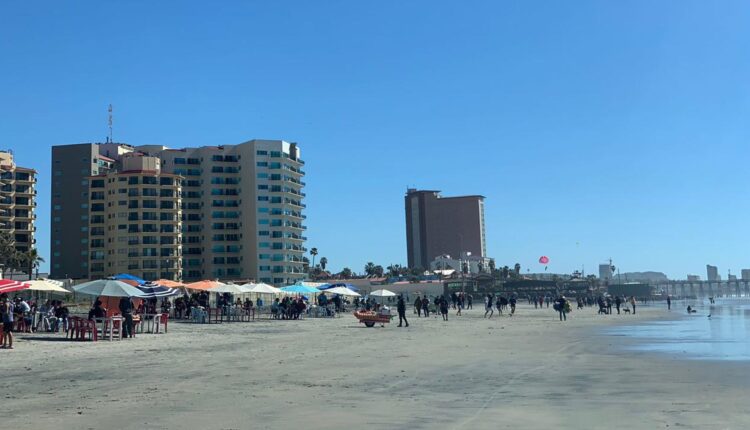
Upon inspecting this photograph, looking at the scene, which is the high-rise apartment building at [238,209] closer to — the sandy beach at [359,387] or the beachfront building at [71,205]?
the beachfront building at [71,205]

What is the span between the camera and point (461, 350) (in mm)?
22938

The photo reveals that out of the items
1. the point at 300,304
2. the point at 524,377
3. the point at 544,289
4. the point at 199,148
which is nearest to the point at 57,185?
the point at 199,148

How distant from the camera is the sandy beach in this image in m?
10.1

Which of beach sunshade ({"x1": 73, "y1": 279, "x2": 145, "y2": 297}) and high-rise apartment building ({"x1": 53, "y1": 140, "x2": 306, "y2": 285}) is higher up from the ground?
high-rise apartment building ({"x1": 53, "y1": 140, "x2": 306, "y2": 285})

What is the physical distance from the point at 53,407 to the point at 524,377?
30.7ft

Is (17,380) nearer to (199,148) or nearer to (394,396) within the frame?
(394,396)

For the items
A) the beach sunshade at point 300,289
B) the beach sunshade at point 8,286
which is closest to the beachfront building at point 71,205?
the beach sunshade at point 300,289

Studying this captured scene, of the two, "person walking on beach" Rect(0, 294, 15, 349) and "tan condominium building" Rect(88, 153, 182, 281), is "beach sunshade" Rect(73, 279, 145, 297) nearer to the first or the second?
"person walking on beach" Rect(0, 294, 15, 349)

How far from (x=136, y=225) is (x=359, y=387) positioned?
103 meters

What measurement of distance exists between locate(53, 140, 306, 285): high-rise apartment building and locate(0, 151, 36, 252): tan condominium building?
9.54 meters

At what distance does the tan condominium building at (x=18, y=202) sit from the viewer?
110500 millimetres

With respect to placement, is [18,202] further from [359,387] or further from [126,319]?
[359,387]

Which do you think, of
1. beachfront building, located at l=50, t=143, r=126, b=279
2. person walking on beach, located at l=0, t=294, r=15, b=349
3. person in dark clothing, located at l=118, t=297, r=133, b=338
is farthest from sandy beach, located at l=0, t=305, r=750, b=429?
beachfront building, located at l=50, t=143, r=126, b=279

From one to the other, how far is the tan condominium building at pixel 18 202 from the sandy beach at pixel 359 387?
98.0 meters
